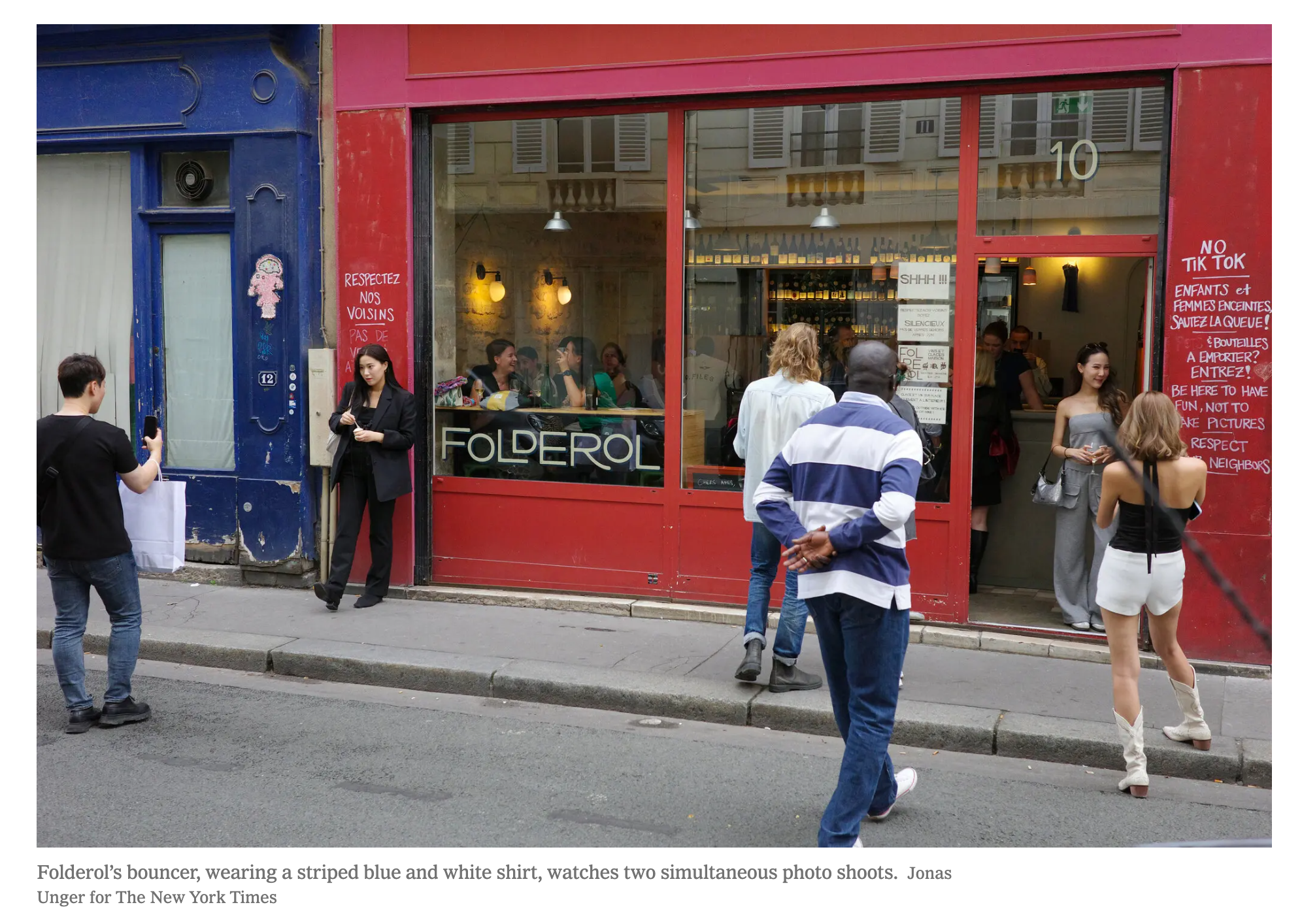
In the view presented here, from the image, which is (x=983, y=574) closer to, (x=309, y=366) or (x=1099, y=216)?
(x=1099, y=216)

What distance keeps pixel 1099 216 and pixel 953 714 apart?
134 inches

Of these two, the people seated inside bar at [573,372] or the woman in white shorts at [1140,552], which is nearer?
the woman in white shorts at [1140,552]

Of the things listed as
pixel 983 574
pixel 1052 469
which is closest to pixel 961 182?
pixel 1052 469

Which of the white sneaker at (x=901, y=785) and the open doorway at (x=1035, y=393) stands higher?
the open doorway at (x=1035, y=393)

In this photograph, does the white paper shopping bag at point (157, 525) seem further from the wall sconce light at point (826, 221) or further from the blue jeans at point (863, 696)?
the wall sconce light at point (826, 221)

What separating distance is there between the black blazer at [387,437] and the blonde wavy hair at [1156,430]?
16.6 ft

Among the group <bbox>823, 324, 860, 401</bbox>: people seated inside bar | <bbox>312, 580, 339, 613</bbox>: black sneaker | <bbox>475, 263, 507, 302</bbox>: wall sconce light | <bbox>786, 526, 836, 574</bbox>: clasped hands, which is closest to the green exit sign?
<bbox>823, 324, 860, 401</bbox>: people seated inside bar

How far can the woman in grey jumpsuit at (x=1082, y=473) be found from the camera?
7.72 meters

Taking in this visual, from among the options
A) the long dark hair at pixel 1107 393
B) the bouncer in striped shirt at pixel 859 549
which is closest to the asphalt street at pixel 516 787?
the bouncer in striped shirt at pixel 859 549

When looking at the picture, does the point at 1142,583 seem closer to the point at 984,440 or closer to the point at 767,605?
the point at 767,605

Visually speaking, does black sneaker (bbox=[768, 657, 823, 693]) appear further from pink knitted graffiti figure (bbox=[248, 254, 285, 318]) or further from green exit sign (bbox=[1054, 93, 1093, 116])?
pink knitted graffiti figure (bbox=[248, 254, 285, 318])

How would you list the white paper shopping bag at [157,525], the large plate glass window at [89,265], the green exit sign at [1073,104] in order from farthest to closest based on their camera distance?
the large plate glass window at [89,265], the green exit sign at [1073,104], the white paper shopping bag at [157,525]

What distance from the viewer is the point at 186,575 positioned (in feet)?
30.3

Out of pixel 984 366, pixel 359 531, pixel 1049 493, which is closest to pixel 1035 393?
pixel 984 366
